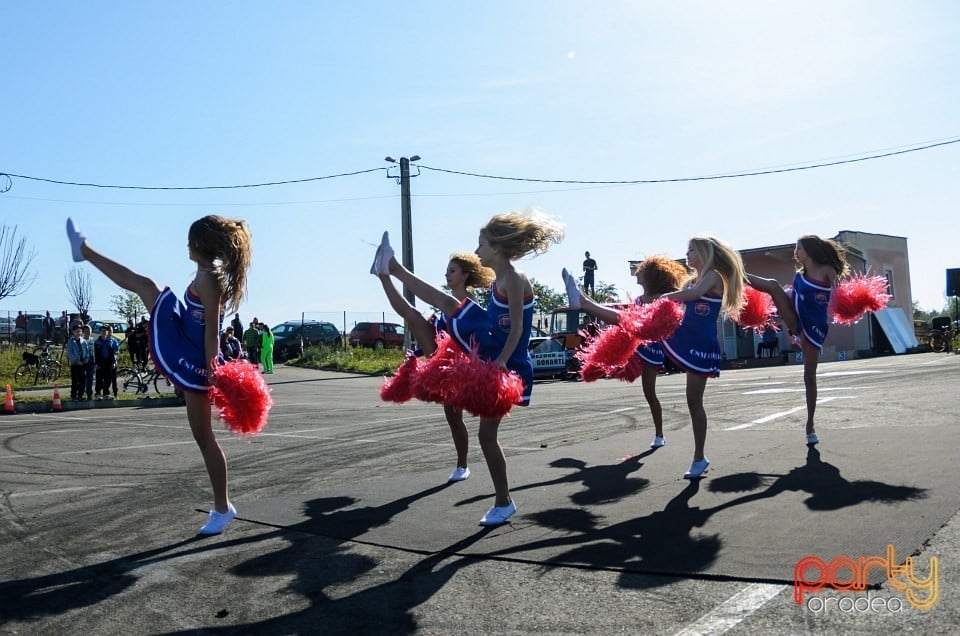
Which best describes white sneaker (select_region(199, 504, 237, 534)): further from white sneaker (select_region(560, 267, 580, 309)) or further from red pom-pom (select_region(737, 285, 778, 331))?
red pom-pom (select_region(737, 285, 778, 331))

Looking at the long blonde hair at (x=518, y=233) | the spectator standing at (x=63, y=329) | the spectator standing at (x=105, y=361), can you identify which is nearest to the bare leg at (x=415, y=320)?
the long blonde hair at (x=518, y=233)

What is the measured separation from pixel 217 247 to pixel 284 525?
165 centimetres

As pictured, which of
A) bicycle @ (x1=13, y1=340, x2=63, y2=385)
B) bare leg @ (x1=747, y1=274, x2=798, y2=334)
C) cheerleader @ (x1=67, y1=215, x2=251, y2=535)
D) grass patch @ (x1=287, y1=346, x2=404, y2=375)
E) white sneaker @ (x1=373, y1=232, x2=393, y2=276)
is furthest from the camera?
grass patch @ (x1=287, y1=346, x2=404, y2=375)

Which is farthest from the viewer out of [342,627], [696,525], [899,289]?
[899,289]

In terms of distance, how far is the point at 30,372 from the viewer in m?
24.3

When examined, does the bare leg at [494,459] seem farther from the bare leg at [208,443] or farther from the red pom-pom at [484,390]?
the bare leg at [208,443]

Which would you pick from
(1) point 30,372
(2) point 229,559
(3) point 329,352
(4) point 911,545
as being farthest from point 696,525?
(3) point 329,352

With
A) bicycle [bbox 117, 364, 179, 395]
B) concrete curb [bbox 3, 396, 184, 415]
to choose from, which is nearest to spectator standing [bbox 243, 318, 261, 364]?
bicycle [bbox 117, 364, 179, 395]

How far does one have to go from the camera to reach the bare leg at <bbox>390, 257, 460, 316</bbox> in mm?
5359

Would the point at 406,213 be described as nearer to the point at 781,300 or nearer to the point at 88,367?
the point at 88,367

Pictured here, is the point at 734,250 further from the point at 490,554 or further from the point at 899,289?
the point at 899,289

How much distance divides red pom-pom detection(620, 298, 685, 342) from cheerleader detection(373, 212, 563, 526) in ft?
4.34

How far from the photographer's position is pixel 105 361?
61.3 ft

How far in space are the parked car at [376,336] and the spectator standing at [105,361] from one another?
20.2m
